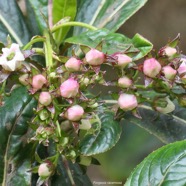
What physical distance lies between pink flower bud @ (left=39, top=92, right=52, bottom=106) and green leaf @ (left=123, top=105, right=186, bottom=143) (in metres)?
0.25

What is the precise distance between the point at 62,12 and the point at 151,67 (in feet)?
0.87

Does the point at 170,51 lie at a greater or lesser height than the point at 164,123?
greater

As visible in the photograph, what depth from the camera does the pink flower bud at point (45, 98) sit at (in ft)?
2.74

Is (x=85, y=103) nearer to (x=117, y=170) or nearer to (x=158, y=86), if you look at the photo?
(x=158, y=86)

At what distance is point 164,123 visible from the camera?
1.07 metres

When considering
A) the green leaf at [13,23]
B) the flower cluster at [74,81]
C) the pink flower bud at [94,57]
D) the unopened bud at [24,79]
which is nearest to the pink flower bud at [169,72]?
the flower cluster at [74,81]

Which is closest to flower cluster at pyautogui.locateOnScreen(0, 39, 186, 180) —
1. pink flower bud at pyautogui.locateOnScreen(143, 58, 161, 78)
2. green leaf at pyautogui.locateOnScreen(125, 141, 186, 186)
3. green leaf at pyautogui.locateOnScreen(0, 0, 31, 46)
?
pink flower bud at pyautogui.locateOnScreen(143, 58, 161, 78)

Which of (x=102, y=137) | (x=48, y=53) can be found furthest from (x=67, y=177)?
(x=48, y=53)

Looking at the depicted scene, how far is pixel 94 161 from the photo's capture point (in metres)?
1.00

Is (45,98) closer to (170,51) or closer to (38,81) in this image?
(38,81)

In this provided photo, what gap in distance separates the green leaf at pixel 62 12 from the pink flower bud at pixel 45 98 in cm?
26

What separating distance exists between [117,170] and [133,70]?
59 cm

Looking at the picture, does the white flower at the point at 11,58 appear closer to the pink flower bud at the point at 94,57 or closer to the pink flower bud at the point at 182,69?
the pink flower bud at the point at 94,57

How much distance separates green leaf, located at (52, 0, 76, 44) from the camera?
1047 millimetres
